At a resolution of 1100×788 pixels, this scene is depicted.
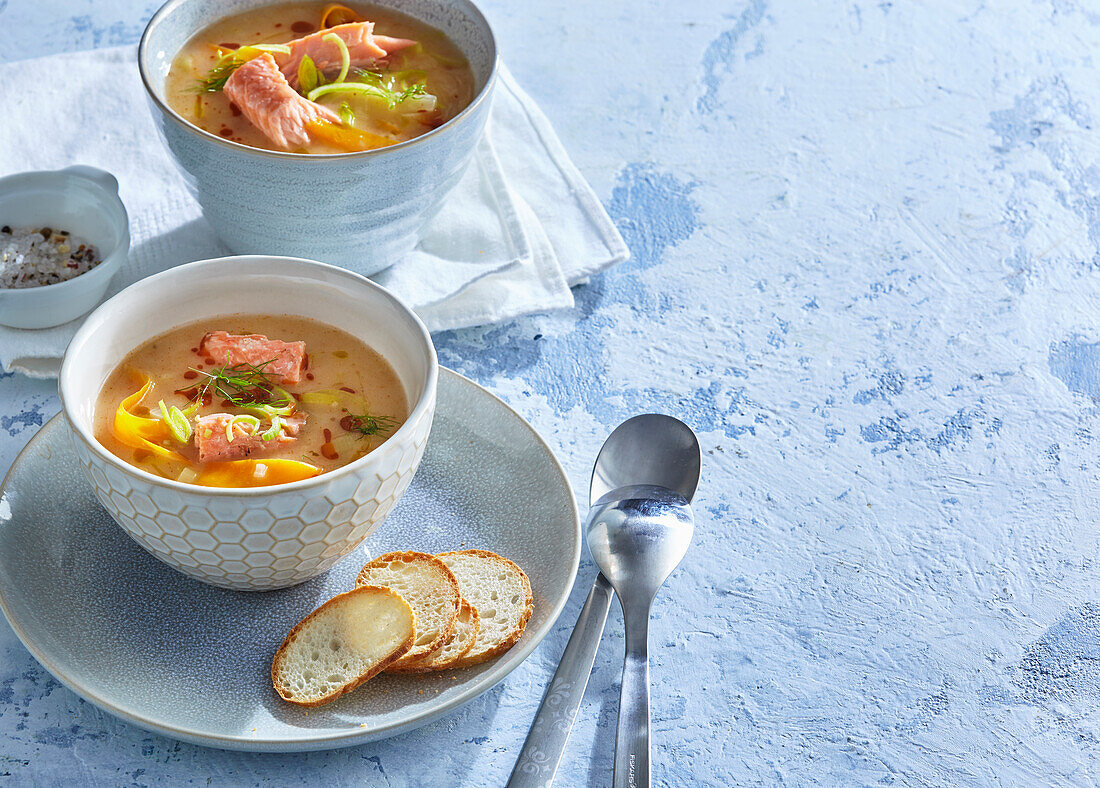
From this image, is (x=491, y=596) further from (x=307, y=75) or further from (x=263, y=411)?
(x=307, y=75)

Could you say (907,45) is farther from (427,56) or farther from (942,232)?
(427,56)

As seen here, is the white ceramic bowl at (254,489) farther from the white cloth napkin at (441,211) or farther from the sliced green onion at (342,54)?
the sliced green onion at (342,54)

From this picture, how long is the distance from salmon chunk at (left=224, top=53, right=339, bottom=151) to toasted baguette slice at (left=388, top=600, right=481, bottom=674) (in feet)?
3.33

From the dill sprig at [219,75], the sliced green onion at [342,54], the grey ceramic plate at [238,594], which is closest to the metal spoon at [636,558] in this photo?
the grey ceramic plate at [238,594]

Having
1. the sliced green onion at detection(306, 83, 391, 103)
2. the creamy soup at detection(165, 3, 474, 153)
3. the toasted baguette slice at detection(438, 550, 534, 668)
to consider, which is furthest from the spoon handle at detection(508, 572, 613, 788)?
the sliced green onion at detection(306, 83, 391, 103)

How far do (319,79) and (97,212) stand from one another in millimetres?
560

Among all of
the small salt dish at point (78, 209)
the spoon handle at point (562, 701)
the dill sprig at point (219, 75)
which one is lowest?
the small salt dish at point (78, 209)

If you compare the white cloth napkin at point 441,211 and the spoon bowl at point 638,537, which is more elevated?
the spoon bowl at point 638,537

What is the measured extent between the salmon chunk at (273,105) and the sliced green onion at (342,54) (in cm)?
12

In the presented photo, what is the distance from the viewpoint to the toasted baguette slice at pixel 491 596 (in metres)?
1.56

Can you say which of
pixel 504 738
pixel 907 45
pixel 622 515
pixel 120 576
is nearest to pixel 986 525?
pixel 622 515

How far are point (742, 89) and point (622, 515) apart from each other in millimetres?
1657

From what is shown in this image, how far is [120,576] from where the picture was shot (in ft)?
5.47

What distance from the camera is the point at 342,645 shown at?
1.54m
